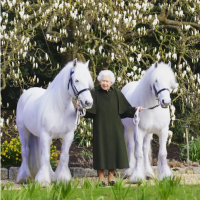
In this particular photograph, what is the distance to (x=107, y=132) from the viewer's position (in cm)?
688

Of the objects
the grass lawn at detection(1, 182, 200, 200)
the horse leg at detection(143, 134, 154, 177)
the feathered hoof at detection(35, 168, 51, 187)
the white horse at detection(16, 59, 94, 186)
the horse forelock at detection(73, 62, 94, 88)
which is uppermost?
the horse forelock at detection(73, 62, 94, 88)

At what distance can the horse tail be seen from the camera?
8.02 m

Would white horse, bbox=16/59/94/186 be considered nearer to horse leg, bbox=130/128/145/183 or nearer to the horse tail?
the horse tail

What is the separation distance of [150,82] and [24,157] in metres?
2.36

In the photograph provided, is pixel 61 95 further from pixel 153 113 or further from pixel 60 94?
pixel 153 113

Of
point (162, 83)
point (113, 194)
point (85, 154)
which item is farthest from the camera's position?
point (85, 154)

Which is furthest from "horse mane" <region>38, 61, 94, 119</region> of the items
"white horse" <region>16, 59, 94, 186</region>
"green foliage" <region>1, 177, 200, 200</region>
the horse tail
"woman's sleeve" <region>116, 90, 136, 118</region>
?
"green foliage" <region>1, 177, 200, 200</region>

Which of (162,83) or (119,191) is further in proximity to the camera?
(162,83)

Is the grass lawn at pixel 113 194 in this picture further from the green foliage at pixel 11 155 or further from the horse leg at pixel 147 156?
the green foliage at pixel 11 155

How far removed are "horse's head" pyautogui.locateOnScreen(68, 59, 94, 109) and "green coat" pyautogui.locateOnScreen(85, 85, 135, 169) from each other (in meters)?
0.27

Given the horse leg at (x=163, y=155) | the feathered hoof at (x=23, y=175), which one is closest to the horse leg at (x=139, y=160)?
the horse leg at (x=163, y=155)

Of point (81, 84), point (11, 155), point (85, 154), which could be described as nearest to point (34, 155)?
point (11, 155)

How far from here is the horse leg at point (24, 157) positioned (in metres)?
7.89

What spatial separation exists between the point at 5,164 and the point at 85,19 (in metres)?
3.47
